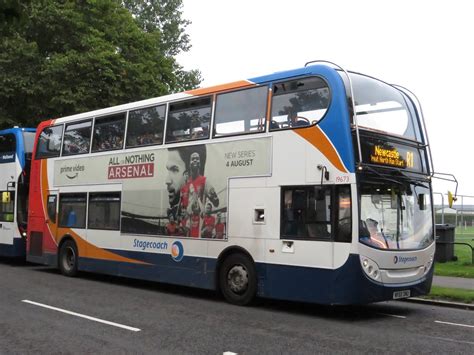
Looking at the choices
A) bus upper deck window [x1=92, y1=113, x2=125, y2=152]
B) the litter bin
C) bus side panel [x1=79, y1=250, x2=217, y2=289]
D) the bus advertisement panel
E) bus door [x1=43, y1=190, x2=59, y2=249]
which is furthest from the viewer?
the litter bin

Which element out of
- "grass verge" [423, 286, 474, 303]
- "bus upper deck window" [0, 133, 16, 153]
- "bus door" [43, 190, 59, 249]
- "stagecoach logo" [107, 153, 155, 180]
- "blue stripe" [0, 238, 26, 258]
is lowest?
"grass verge" [423, 286, 474, 303]

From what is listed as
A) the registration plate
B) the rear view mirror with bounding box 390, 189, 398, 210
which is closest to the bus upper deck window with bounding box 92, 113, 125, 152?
the rear view mirror with bounding box 390, 189, 398, 210

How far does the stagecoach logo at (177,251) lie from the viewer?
1129 cm

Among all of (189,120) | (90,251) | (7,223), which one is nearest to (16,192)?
(7,223)

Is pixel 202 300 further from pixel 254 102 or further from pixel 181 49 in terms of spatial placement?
pixel 181 49

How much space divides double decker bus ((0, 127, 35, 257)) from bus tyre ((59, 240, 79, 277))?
300cm

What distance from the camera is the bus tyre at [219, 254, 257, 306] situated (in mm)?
9859

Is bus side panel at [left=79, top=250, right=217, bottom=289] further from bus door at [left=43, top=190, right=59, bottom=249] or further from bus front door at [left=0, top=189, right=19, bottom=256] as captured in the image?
bus front door at [left=0, top=189, right=19, bottom=256]

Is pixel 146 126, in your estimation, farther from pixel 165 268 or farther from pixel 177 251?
pixel 165 268

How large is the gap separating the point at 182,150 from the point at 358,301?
4.91 meters

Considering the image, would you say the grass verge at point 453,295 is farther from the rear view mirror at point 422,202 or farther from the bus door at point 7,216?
the bus door at point 7,216

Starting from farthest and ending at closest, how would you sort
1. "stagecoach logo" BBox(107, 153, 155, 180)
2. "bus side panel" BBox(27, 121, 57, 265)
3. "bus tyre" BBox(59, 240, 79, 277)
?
"bus side panel" BBox(27, 121, 57, 265), "bus tyre" BBox(59, 240, 79, 277), "stagecoach logo" BBox(107, 153, 155, 180)

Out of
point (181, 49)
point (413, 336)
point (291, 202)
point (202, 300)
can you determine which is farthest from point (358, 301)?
point (181, 49)

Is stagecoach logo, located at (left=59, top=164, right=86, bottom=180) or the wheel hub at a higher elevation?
stagecoach logo, located at (left=59, top=164, right=86, bottom=180)
